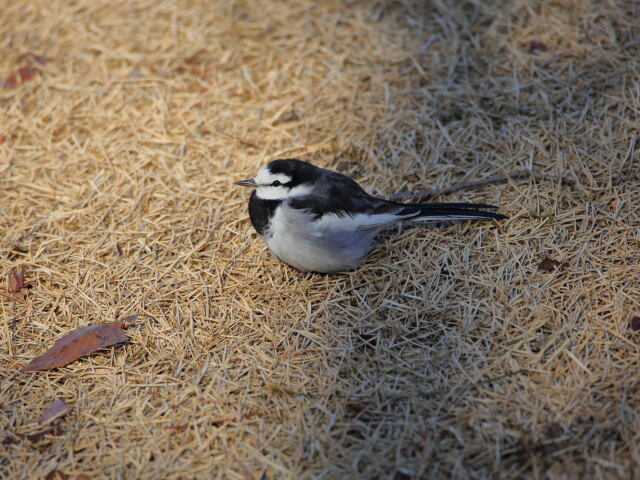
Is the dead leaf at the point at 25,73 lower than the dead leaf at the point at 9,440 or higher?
higher

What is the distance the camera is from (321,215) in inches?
137

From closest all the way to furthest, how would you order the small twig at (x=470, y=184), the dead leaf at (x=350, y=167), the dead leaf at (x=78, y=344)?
the dead leaf at (x=78, y=344)
the small twig at (x=470, y=184)
the dead leaf at (x=350, y=167)

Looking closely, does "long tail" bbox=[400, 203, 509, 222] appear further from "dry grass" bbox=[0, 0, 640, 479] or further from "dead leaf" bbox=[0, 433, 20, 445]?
"dead leaf" bbox=[0, 433, 20, 445]

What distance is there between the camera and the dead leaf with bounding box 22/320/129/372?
3.09 m

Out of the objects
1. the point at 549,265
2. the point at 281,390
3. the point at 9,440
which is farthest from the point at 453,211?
the point at 9,440

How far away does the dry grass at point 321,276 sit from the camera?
2.70 meters

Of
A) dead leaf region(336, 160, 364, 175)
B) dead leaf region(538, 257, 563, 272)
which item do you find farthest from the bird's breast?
dead leaf region(538, 257, 563, 272)

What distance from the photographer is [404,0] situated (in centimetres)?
498

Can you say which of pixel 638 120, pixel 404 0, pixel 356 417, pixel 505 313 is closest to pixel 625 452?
pixel 505 313

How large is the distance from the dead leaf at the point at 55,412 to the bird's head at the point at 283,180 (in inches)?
62.9

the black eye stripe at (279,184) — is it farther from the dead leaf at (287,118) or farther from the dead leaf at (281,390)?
the dead leaf at (281,390)

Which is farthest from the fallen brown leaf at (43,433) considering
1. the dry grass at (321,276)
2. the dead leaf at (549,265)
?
the dead leaf at (549,265)

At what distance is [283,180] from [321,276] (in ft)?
2.16

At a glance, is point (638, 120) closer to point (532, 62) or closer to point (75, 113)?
point (532, 62)
